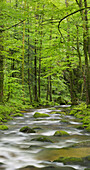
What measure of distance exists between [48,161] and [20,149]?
1.31 meters

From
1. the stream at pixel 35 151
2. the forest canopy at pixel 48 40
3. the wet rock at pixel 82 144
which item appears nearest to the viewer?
the stream at pixel 35 151

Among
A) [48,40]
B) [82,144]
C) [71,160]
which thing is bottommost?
[82,144]

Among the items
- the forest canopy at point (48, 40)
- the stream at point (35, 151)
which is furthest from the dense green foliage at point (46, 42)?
the stream at point (35, 151)

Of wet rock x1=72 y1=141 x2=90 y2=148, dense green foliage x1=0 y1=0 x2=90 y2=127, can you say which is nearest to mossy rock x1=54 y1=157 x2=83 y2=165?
wet rock x1=72 y1=141 x2=90 y2=148

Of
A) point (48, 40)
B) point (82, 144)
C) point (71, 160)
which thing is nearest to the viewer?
point (71, 160)

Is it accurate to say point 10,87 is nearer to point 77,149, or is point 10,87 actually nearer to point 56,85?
point 56,85

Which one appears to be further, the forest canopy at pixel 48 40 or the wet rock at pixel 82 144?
the forest canopy at pixel 48 40

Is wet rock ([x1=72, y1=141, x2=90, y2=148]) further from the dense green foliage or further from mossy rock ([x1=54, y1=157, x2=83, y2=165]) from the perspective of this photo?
the dense green foliage

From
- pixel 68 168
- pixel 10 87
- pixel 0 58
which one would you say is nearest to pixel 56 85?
pixel 10 87

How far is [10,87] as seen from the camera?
15961 millimetres

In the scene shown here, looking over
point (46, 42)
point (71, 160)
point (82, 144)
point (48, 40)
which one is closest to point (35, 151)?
point (71, 160)

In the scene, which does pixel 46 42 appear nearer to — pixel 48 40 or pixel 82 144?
pixel 48 40

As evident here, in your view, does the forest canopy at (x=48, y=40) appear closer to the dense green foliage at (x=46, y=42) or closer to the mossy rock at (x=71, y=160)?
the dense green foliage at (x=46, y=42)

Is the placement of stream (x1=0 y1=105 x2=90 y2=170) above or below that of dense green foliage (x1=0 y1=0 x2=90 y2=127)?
below
